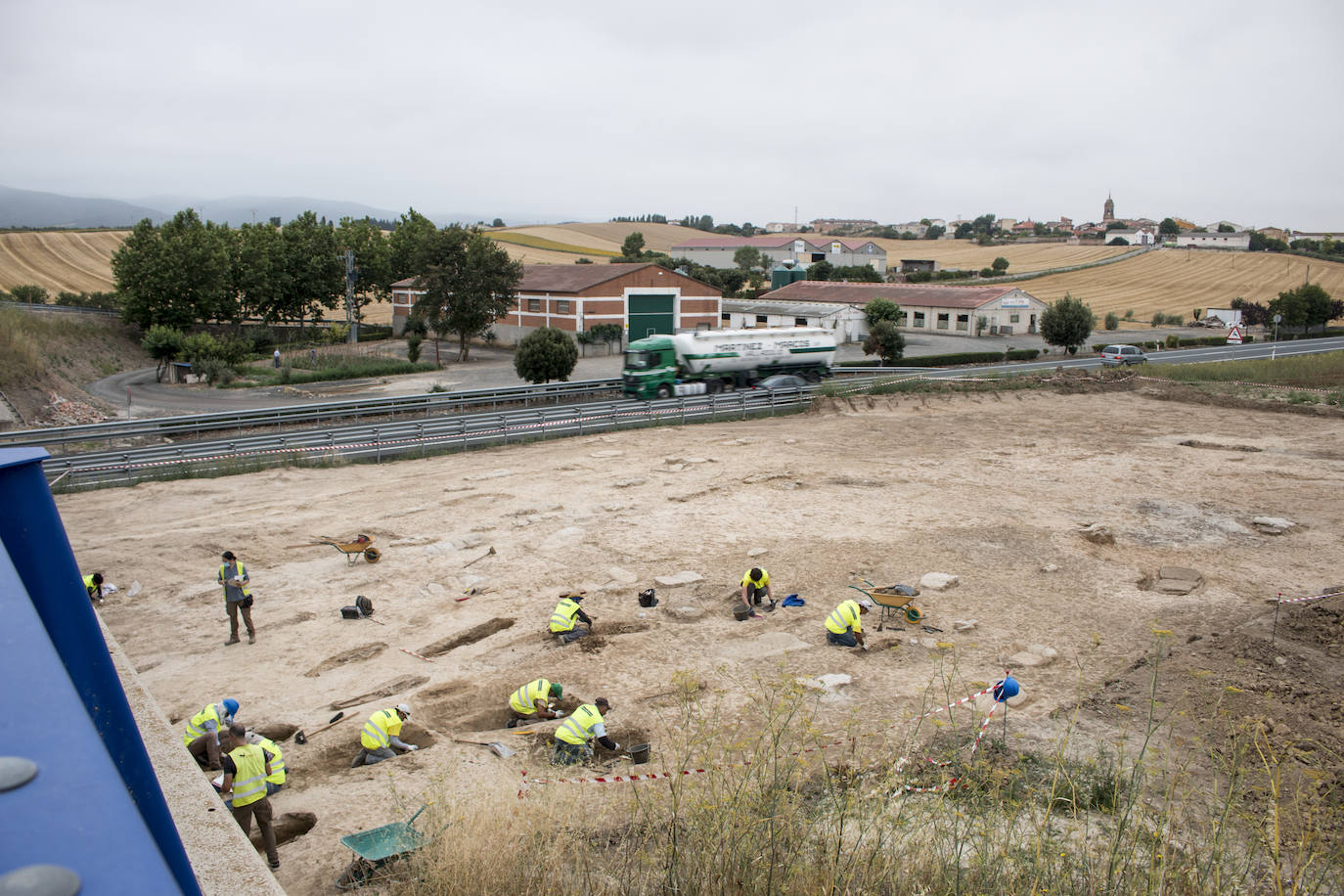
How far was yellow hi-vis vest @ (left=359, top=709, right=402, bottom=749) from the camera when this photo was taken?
9164mm

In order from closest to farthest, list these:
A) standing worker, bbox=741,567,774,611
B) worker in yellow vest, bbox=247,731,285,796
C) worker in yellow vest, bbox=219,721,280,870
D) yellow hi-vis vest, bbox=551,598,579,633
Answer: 1. worker in yellow vest, bbox=219,721,280,870
2. worker in yellow vest, bbox=247,731,285,796
3. yellow hi-vis vest, bbox=551,598,579,633
4. standing worker, bbox=741,567,774,611

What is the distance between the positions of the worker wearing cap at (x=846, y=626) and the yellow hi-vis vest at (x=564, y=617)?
3663mm

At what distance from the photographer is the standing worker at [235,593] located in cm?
1205

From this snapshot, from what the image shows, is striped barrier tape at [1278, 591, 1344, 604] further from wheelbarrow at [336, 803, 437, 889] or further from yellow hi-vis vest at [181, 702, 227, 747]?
yellow hi-vis vest at [181, 702, 227, 747]

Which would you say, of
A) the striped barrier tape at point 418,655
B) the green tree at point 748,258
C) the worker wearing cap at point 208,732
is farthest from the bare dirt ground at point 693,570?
the green tree at point 748,258

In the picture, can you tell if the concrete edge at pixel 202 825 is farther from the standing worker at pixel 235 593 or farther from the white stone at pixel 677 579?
the white stone at pixel 677 579

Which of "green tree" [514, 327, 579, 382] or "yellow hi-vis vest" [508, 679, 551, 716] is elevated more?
"green tree" [514, 327, 579, 382]

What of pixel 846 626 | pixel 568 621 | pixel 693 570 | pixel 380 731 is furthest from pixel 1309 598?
pixel 380 731

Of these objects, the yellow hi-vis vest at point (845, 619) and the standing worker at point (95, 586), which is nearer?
the yellow hi-vis vest at point (845, 619)

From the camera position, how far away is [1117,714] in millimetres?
9891

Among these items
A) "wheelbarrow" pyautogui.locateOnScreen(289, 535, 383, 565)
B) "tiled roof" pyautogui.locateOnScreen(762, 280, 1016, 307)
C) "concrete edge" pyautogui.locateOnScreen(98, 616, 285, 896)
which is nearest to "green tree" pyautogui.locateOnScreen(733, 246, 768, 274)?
"tiled roof" pyautogui.locateOnScreen(762, 280, 1016, 307)

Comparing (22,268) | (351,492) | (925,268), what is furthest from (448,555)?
(925,268)

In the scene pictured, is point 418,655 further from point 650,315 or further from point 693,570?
point 650,315

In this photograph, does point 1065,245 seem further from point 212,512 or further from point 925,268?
point 212,512
